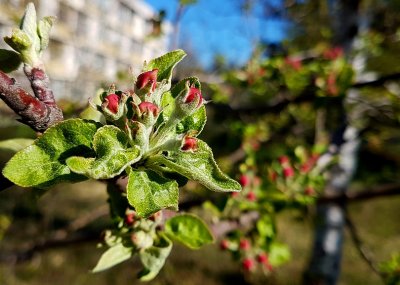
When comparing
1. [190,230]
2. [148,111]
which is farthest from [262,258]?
[148,111]

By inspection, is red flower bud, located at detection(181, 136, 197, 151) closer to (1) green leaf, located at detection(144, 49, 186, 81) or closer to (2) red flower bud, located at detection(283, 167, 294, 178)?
(1) green leaf, located at detection(144, 49, 186, 81)

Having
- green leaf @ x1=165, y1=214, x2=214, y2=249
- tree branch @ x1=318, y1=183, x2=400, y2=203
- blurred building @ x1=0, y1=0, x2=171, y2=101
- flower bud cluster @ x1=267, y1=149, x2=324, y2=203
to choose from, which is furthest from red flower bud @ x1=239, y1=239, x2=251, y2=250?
blurred building @ x1=0, y1=0, x2=171, y2=101

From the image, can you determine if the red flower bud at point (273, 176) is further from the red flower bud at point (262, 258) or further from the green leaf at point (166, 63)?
the green leaf at point (166, 63)

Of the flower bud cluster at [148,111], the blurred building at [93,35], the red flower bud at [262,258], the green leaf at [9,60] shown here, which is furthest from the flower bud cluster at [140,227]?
the blurred building at [93,35]

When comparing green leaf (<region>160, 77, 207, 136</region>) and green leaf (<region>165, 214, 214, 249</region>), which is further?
green leaf (<region>165, 214, 214, 249</region>)

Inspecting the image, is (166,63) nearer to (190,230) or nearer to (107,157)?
(107,157)

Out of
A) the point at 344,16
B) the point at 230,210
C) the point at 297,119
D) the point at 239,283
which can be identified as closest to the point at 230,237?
the point at 230,210
